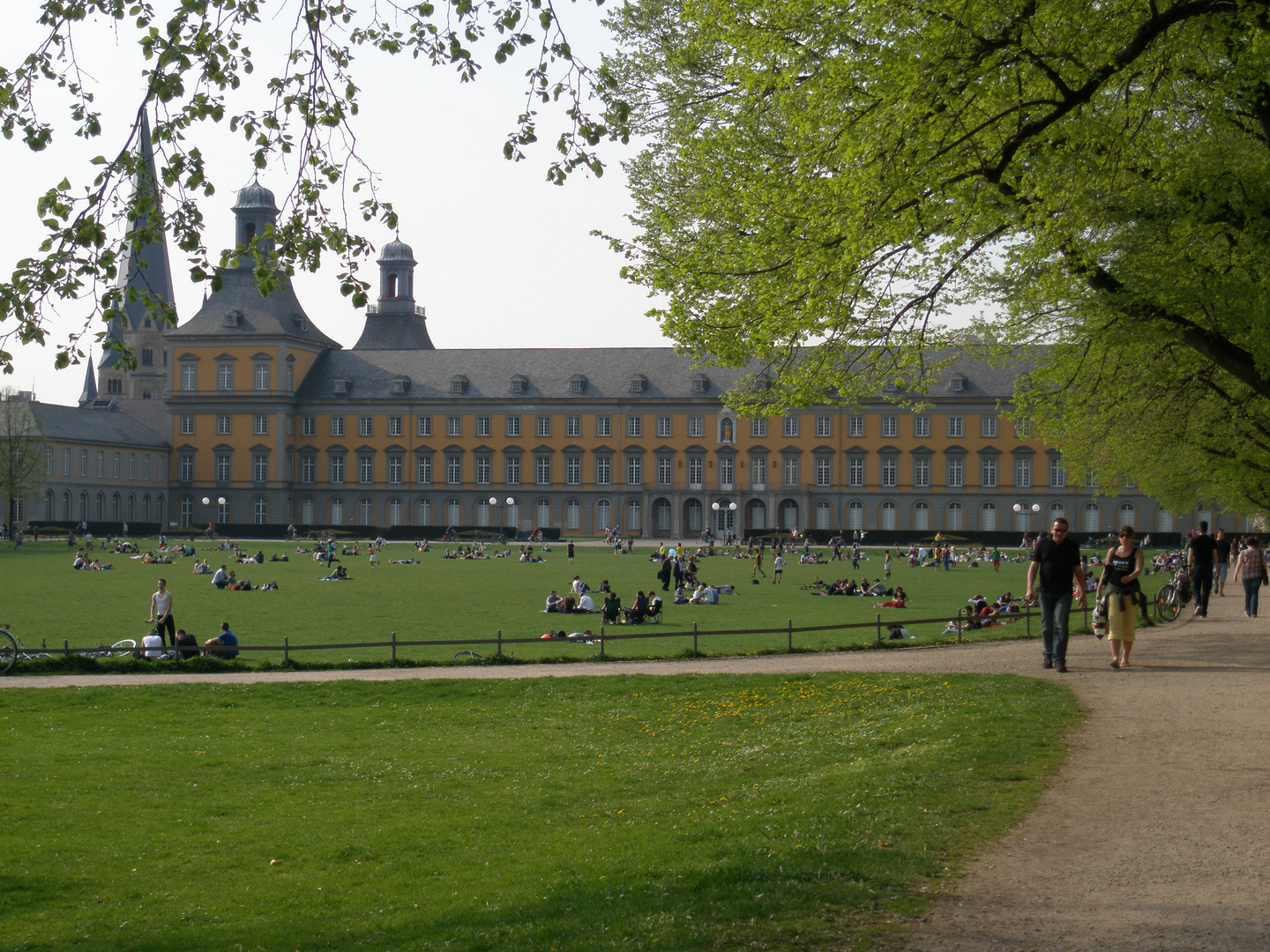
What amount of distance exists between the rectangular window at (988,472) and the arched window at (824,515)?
31.8 feet

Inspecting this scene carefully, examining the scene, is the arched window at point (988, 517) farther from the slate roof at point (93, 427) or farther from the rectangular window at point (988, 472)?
the slate roof at point (93, 427)

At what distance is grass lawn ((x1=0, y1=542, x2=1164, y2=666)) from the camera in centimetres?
2164

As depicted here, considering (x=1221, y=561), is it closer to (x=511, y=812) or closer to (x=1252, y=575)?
(x=1252, y=575)

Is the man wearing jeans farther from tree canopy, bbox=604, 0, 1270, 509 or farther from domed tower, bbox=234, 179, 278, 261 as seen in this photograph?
domed tower, bbox=234, 179, 278, 261

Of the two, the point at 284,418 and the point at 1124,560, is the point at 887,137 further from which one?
the point at 284,418

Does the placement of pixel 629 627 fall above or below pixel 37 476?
below

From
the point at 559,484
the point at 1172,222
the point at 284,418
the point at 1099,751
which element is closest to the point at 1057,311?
the point at 1172,222

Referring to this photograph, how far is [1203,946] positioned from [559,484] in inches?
3220

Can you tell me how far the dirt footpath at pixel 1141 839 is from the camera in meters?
5.59

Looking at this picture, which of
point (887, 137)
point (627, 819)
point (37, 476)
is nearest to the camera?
point (627, 819)

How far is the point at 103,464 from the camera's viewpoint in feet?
285

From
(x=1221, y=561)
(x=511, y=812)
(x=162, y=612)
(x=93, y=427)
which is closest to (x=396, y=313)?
(x=93, y=427)

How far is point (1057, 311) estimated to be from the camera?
1794 centimetres

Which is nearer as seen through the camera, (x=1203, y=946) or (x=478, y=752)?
(x=1203, y=946)
